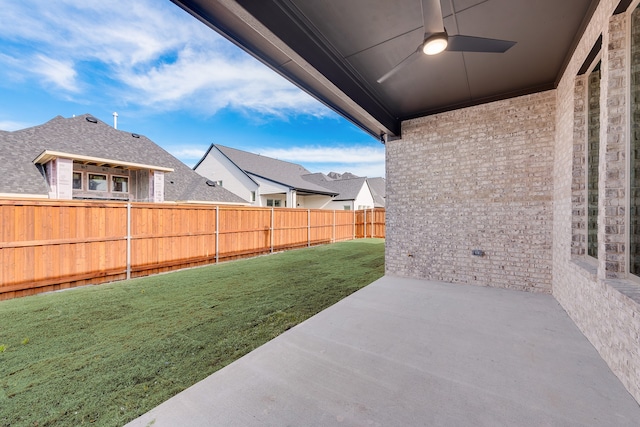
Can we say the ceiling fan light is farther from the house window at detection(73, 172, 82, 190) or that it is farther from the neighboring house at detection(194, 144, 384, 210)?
the neighboring house at detection(194, 144, 384, 210)

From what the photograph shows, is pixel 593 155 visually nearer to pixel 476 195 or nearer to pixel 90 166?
pixel 476 195

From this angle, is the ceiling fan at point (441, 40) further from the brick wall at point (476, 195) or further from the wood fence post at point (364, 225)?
the wood fence post at point (364, 225)

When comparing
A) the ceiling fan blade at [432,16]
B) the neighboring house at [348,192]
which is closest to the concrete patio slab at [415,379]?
the ceiling fan blade at [432,16]

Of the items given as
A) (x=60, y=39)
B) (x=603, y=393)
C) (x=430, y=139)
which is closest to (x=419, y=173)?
(x=430, y=139)

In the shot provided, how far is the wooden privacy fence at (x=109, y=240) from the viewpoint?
4336 mm

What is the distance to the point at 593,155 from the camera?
2.98m

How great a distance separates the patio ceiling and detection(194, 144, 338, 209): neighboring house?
12555 mm

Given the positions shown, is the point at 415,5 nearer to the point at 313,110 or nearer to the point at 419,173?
the point at 419,173

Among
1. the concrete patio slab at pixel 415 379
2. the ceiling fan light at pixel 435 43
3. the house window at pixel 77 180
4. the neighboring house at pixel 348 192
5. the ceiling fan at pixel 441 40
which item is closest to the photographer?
the concrete patio slab at pixel 415 379

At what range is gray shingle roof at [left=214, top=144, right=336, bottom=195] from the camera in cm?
1678

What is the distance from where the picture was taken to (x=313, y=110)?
16.3 m

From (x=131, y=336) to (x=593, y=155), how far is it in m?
5.69

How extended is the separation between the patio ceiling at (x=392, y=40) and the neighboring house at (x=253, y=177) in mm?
12555

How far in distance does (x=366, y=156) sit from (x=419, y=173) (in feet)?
66.5
